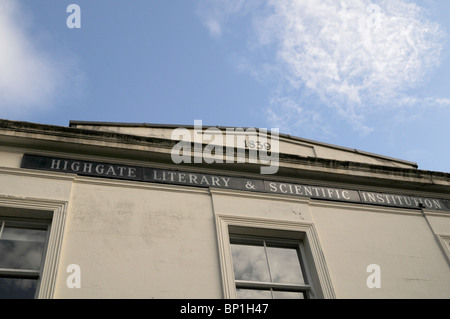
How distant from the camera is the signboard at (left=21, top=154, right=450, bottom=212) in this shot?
27.9 feet

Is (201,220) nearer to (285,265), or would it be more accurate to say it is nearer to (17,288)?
(285,265)

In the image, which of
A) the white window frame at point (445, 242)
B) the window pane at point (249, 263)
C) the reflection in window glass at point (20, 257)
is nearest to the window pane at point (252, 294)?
the window pane at point (249, 263)

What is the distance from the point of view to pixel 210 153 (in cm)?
948

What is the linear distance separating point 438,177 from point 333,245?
11.5 feet

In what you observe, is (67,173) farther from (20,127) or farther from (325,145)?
(325,145)

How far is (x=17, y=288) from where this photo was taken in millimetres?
6770

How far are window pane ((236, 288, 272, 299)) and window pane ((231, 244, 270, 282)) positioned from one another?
→ 21 cm

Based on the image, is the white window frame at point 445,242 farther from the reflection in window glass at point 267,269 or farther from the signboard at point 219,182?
the reflection in window glass at point 267,269

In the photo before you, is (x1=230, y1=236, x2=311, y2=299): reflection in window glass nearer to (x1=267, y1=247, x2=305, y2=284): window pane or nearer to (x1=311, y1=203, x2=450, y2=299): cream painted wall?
(x1=267, y1=247, x2=305, y2=284): window pane

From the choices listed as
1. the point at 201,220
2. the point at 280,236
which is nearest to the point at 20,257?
the point at 201,220

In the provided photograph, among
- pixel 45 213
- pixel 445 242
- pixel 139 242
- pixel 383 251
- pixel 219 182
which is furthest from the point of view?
pixel 445 242

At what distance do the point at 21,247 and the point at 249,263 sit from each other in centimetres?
339

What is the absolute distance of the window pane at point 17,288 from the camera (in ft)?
21.9

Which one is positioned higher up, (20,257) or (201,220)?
(201,220)
